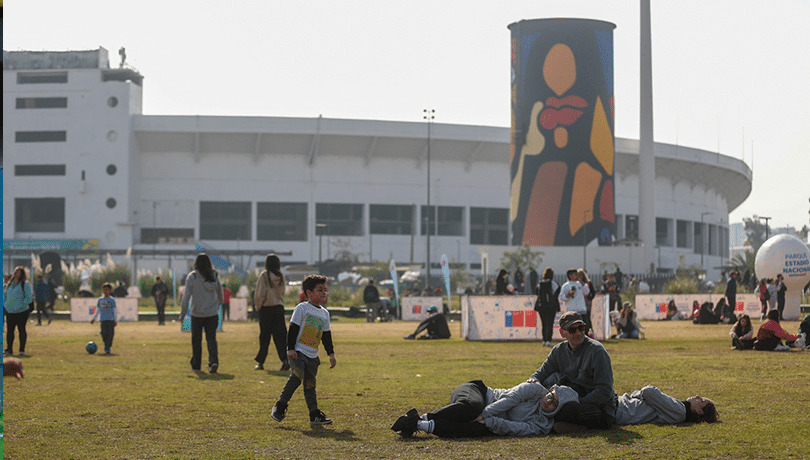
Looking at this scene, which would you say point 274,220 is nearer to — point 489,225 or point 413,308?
point 489,225

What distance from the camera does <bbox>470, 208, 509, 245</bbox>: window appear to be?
8538cm

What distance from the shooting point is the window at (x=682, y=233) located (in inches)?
3772

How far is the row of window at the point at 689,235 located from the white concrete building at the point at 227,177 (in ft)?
26.8

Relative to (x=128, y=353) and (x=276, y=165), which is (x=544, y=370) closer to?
(x=128, y=353)

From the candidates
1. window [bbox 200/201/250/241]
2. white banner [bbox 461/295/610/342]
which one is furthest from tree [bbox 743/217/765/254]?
white banner [bbox 461/295/610/342]

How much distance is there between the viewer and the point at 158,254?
72.2 metres

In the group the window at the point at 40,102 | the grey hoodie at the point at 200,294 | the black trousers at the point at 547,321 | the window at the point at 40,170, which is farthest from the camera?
the window at the point at 40,102

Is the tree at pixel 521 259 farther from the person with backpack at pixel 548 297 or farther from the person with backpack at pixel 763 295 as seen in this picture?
the person with backpack at pixel 548 297

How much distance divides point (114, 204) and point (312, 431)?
74.6 meters

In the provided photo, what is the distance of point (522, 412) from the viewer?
25.8ft

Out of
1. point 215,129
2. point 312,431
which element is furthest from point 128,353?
point 215,129

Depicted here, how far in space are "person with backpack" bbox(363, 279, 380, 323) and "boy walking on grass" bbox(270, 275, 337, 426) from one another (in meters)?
26.6

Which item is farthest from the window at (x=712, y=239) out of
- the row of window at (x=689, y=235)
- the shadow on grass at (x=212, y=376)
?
the shadow on grass at (x=212, y=376)

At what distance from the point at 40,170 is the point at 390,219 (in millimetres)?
28573
